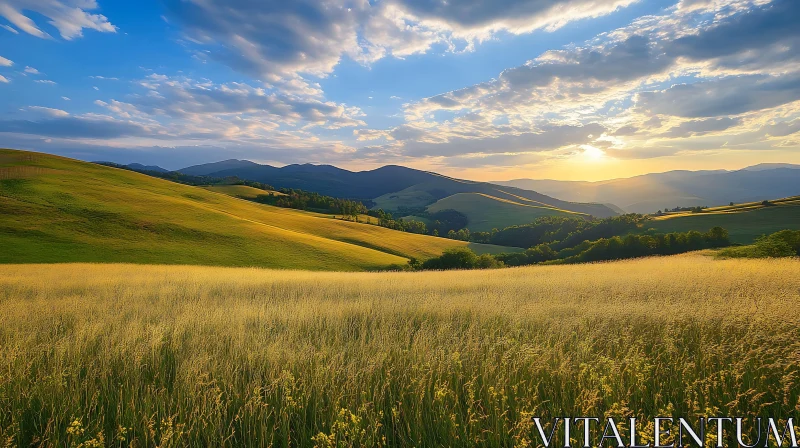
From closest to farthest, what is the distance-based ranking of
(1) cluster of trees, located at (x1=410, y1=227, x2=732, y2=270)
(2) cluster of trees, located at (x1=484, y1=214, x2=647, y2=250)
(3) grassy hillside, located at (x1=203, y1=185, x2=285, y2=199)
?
(1) cluster of trees, located at (x1=410, y1=227, x2=732, y2=270)
(2) cluster of trees, located at (x1=484, y1=214, x2=647, y2=250)
(3) grassy hillside, located at (x1=203, y1=185, x2=285, y2=199)

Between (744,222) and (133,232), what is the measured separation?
123476 mm

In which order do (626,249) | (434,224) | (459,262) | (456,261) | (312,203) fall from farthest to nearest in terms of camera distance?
(434,224) → (312,203) → (626,249) → (456,261) → (459,262)

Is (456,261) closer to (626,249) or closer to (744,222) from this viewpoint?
(626,249)

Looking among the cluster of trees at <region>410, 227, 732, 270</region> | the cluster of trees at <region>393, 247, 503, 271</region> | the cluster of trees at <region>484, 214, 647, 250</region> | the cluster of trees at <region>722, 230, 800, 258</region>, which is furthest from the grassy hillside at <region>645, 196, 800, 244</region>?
the cluster of trees at <region>393, 247, 503, 271</region>

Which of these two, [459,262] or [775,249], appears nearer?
[775,249]

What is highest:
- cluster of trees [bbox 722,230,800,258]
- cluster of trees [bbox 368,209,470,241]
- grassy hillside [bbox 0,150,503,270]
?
cluster of trees [bbox 722,230,800,258]

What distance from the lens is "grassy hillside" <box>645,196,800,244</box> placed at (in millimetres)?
69438

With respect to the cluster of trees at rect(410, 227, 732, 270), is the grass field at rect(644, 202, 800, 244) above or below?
above

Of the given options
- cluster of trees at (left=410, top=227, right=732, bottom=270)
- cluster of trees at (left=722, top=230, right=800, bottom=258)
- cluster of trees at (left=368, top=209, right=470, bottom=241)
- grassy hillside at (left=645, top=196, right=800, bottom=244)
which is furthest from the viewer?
cluster of trees at (left=368, top=209, right=470, bottom=241)

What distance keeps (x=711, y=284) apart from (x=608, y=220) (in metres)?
95.4

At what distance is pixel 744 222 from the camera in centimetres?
7612

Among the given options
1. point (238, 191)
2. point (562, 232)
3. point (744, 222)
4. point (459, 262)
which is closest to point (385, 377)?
point (459, 262)

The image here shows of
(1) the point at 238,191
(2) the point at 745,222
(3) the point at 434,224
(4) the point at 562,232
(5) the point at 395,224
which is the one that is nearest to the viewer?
(2) the point at 745,222

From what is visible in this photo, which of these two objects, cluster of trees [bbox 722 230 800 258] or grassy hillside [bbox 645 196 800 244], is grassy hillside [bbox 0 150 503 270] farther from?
grassy hillside [bbox 645 196 800 244]
